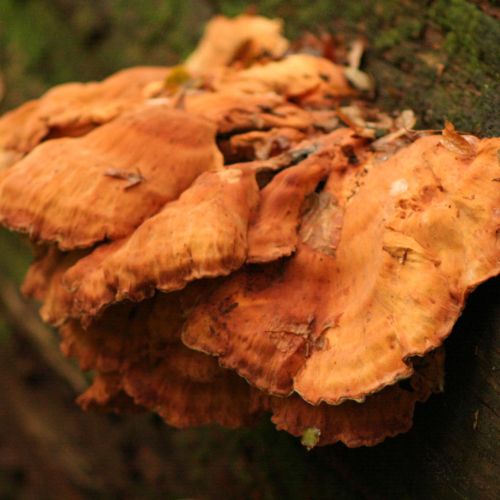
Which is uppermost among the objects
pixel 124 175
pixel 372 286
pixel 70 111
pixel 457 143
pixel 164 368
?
pixel 457 143

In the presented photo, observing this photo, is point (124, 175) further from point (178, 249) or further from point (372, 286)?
point (372, 286)

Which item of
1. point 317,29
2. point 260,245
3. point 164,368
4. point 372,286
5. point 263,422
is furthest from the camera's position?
point 317,29

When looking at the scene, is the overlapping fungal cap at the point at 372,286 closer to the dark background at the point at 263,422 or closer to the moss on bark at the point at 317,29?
the dark background at the point at 263,422

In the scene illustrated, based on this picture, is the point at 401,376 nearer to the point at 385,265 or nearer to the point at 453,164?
the point at 385,265

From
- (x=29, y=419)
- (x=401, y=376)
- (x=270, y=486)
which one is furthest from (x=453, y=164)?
(x=29, y=419)

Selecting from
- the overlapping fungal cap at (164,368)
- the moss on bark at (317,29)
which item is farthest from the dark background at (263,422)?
the overlapping fungal cap at (164,368)

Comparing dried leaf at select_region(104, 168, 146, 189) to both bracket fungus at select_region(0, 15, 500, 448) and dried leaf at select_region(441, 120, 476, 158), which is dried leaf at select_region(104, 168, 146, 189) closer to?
bracket fungus at select_region(0, 15, 500, 448)

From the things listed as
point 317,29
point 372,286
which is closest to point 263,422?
point 372,286
